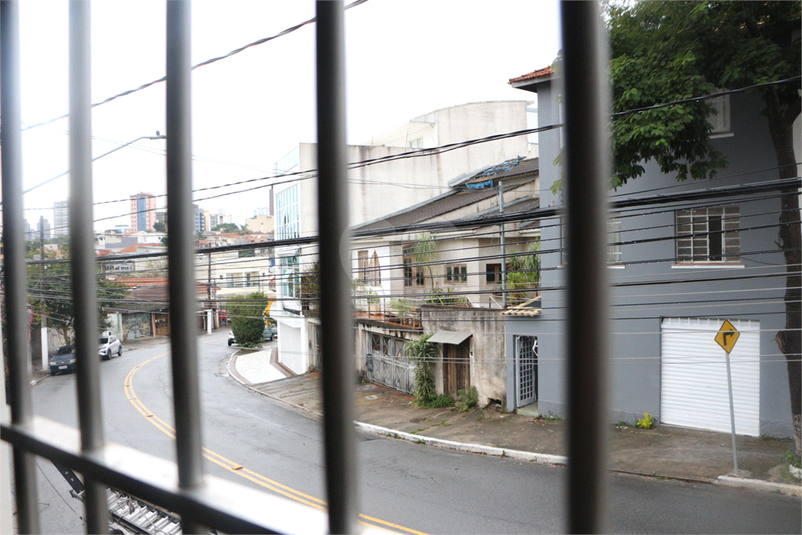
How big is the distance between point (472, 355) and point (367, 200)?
28.2ft

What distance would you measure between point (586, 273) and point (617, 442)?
30.1 ft

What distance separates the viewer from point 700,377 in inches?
340

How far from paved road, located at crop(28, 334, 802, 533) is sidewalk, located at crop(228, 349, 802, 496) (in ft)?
0.81

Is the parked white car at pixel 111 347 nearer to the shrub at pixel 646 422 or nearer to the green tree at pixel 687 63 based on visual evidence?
the shrub at pixel 646 422

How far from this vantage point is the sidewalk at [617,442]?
24.0ft

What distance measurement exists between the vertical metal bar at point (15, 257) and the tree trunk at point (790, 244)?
7485mm

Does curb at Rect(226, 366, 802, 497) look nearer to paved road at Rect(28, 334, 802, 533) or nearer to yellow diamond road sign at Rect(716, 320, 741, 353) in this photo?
paved road at Rect(28, 334, 802, 533)

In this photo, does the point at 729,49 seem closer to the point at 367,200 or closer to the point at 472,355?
the point at 472,355

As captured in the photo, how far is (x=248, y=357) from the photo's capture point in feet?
76.7

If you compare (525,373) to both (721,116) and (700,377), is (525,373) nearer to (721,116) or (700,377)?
(700,377)

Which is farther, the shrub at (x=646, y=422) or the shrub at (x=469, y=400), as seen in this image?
the shrub at (x=469, y=400)

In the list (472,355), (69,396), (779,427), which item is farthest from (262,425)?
(779,427)

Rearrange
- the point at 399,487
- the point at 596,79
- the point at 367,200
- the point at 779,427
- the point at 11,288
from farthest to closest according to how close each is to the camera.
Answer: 1. the point at 367,200
2. the point at 399,487
3. the point at 779,427
4. the point at 11,288
5. the point at 596,79

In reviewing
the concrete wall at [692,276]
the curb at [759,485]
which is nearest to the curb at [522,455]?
the curb at [759,485]
